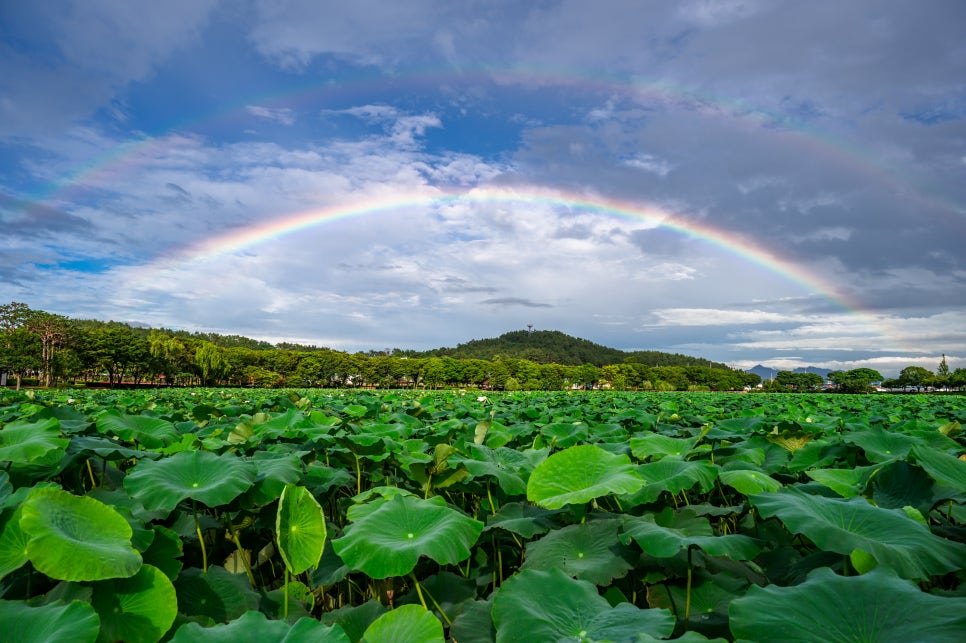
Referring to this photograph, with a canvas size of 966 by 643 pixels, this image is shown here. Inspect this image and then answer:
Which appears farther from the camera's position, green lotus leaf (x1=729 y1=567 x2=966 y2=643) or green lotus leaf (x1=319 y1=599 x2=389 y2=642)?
green lotus leaf (x1=319 y1=599 x2=389 y2=642)

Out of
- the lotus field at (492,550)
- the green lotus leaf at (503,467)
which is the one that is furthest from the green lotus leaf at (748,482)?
the green lotus leaf at (503,467)

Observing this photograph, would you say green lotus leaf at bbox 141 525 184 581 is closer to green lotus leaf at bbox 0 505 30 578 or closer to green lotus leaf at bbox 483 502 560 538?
green lotus leaf at bbox 0 505 30 578

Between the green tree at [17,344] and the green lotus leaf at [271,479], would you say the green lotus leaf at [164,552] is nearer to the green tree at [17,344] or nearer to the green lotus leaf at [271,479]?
the green lotus leaf at [271,479]

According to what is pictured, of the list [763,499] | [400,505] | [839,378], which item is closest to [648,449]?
[763,499]

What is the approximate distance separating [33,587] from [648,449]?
2.89 m

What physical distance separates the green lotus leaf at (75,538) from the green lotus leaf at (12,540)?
0.14m

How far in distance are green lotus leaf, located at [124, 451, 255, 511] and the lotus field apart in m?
0.01

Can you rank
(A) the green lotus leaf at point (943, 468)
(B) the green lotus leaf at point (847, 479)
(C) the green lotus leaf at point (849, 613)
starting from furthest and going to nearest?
(B) the green lotus leaf at point (847, 479) → (A) the green lotus leaf at point (943, 468) → (C) the green lotus leaf at point (849, 613)

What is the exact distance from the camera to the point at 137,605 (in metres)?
1.43

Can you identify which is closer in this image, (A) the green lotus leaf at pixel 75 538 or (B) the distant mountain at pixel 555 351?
(A) the green lotus leaf at pixel 75 538

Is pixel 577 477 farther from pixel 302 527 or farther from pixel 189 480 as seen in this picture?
pixel 189 480

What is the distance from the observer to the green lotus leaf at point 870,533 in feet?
5.07

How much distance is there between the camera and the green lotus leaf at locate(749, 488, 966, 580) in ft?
5.07

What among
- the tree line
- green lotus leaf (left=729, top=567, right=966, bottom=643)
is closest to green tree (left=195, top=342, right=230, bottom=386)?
the tree line
